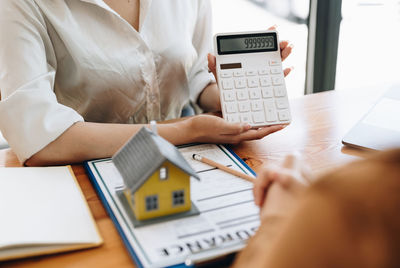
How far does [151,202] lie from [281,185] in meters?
0.22

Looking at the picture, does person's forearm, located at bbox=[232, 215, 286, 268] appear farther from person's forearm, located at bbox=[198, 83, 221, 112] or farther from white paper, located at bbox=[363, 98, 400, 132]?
person's forearm, located at bbox=[198, 83, 221, 112]

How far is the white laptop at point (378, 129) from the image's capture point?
952 millimetres

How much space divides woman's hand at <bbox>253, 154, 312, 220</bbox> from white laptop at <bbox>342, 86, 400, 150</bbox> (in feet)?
1.36

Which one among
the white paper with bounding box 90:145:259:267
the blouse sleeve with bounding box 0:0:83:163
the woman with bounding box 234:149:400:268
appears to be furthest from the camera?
the blouse sleeve with bounding box 0:0:83:163

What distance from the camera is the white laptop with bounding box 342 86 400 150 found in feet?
3.12

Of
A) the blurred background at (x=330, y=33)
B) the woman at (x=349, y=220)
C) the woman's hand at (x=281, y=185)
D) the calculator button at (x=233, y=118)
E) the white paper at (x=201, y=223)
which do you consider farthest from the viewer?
the blurred background at (x=330, y=33)

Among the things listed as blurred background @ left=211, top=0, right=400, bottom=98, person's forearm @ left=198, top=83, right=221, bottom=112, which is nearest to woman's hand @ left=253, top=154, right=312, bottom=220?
person's forearm @ left=198, top=83, right=221, bottom=112

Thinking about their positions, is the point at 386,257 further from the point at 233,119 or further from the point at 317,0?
the point at 317,0

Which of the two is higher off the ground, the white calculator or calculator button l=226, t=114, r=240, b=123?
the white calculator

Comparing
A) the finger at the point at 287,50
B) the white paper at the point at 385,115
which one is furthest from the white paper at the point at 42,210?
the white paper at the point at 385,115

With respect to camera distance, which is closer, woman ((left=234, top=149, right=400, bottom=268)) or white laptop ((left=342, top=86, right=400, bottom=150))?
woman ((left=234, top=149, right=400, bottom=268))

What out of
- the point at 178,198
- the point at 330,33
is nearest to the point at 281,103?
the point at 178,198

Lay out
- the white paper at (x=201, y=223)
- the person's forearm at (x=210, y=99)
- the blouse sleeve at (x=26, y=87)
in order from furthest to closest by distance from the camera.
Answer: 1. the person's forearm at (x=210, y=99)
2. the blouse sleeve at (x=26, y=87)
3. the white paper at (x=201, y=223)

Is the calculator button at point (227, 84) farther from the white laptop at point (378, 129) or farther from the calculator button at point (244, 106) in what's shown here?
the white laptop at point (378, 129)
